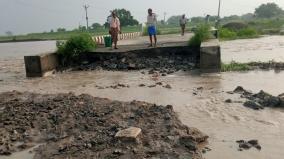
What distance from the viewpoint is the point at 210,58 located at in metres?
12.4

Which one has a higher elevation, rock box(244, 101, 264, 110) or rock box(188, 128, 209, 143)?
rock box(244, 101, 264, 110)

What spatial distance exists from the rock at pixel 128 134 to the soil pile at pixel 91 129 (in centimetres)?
6

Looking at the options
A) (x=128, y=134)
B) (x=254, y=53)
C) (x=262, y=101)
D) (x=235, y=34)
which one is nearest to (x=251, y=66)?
(x=254, y=53)

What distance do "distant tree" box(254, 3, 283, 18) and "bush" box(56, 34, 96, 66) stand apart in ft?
310

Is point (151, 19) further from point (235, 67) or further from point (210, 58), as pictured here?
point (235, 67)

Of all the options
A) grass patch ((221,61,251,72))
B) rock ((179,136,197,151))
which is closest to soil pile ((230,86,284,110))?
rock ((179,136,197,151))

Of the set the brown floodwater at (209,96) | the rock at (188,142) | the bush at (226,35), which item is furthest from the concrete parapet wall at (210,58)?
the bush at (226,35)

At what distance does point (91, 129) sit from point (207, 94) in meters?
3.81

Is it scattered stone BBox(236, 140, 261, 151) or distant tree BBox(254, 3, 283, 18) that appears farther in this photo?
distant tree BBox(254, 3, 283, 18)

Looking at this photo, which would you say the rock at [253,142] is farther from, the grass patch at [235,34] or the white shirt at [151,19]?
the grass patch at [235,34]

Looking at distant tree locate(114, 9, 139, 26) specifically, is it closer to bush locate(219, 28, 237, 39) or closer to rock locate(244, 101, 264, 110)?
bush locate(219, 28, 237, 39)

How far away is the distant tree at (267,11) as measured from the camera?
103 meters

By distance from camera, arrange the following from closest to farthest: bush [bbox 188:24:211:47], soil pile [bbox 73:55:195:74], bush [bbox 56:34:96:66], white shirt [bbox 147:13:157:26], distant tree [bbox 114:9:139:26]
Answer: soil pile [bbox 73:55:195:74], bush [bbox 188:24:211:47], white shirt [bbox 147:13:157:26], bush [bbox 56:34:96:66], distant tree [bbox 114:9:139:26]

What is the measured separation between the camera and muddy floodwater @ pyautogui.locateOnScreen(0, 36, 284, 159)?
5.79 metres
